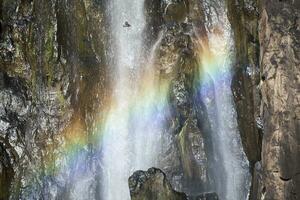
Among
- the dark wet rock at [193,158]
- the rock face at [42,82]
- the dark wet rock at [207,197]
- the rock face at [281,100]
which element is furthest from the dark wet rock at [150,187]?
the rock face at [42,82]

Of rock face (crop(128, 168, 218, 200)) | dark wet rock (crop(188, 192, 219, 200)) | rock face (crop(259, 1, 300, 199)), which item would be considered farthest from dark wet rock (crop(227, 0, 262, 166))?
rock face (crop(259, 1, 300, 199))

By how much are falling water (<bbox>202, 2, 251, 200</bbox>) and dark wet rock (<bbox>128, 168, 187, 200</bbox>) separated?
3.01 metres

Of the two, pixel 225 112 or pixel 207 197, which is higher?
pixel 225 112

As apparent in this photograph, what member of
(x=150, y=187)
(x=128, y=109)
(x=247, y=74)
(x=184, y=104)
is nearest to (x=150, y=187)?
(x=150, y=187)

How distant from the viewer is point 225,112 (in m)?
16.7

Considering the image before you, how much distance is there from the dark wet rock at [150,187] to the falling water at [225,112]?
119 inches

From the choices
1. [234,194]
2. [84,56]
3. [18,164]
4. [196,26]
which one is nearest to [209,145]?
[234,194]

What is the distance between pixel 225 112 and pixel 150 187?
4604 millimetres

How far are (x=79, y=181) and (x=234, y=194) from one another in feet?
16.8

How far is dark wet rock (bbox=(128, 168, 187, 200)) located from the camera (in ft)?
43.8

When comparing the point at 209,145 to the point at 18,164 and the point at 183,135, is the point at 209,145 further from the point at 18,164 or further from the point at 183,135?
the point at 18,164

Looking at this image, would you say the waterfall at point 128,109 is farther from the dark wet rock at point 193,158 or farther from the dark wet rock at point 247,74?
the dark wet rock at point 247,74

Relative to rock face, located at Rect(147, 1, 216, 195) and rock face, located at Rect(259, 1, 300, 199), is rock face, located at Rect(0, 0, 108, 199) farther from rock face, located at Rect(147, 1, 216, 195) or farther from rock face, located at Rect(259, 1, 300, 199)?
rock face, located at Rect(259, 1, 300, 199)

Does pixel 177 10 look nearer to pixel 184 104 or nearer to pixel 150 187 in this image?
pixel 184 104
